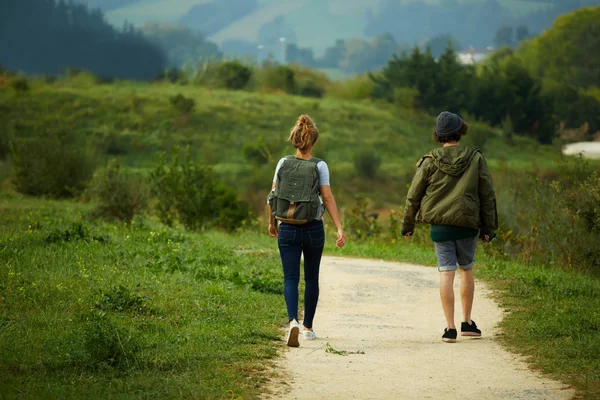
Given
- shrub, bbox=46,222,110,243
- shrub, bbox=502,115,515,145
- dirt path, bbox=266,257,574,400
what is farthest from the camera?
shrub, bbox=502,115,515,145

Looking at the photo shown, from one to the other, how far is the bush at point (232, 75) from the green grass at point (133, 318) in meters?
63.7

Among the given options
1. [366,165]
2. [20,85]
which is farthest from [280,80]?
[366,165]

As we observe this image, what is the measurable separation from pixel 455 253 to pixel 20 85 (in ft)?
206

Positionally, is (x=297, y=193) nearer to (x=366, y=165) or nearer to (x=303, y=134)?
(x=303, y=134)

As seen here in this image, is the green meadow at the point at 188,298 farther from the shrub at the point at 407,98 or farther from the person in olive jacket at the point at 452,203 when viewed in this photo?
the shrub at the point at 407,98

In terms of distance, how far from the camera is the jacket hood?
8.45 m

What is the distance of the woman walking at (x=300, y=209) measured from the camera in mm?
8156

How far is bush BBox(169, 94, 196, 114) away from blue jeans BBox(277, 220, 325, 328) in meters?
55.1

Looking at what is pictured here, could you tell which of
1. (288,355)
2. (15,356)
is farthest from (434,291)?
(15,356)

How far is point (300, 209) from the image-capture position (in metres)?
8.15

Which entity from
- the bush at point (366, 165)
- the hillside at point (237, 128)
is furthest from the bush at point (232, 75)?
the bush at point (366, 165)

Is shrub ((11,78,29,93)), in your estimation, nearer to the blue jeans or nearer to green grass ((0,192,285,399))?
green grass ((0,192,285,399))

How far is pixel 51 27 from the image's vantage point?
193ft

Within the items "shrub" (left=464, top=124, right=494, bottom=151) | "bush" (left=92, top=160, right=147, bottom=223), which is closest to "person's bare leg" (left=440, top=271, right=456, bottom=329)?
"bush" (left=92, top=160, right=147, bottom=223)
